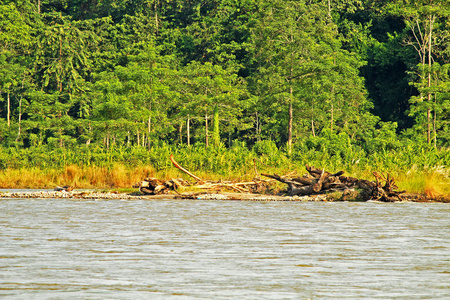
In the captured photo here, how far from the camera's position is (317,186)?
23.0 m

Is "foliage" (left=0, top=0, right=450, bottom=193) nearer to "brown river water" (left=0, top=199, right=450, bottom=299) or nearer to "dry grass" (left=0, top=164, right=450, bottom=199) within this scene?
"dry grass" (left=0, top=164, right=450, bottom=199)

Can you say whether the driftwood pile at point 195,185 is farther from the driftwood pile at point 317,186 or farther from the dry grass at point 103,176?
the dry grass at point 103,176

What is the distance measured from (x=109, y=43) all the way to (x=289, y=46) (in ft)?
70.9

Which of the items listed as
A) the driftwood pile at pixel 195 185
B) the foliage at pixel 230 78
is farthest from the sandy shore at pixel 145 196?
the foliage at pixel 230 78

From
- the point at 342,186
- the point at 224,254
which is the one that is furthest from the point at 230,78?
the point at 224,254

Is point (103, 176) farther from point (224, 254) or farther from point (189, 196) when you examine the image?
point (224, 254)

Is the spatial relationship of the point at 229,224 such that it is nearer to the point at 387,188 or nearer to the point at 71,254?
the point at 71,254

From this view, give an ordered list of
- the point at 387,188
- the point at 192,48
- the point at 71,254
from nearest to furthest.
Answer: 1. the point at 71,254
2. the point at 387,188
3. the point at 192,48

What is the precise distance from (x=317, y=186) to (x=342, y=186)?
0.88 meters

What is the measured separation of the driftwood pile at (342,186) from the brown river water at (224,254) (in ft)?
13.2

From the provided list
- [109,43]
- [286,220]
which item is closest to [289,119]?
[109,43]

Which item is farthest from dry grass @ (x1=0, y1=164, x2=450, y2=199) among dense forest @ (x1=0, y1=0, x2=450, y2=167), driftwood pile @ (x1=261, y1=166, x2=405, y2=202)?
dense forest @ (x1=0, y1=0, x2=450, y2=167)

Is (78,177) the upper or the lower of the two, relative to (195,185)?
lower

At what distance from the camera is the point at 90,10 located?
240 feet
